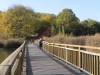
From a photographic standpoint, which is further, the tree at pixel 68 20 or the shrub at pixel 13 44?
the tree at pixel 68 20

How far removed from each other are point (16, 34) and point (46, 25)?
29.5m

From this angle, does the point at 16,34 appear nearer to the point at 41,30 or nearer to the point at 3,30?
the point at 3,30

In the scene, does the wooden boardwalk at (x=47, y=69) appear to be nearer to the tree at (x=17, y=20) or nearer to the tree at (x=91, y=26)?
the tree at (x=17, y=20)

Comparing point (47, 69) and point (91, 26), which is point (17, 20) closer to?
point (91, 26)

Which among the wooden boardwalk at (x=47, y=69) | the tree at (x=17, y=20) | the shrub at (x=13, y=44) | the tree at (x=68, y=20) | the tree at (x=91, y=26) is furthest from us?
the tree at (x=91, y=26)

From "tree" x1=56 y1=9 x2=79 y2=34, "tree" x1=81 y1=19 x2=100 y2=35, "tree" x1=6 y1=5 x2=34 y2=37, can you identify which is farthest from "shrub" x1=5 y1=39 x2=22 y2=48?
"tree" x1=81 y1=19 x2=100 y2=35

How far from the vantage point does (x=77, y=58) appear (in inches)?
566

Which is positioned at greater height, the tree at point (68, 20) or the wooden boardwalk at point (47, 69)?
the tree at point (68, 20)

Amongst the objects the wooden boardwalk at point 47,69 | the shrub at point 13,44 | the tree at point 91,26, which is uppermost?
the tree at point 91,26

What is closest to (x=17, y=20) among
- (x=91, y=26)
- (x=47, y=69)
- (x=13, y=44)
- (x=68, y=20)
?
(x=68, y=20)

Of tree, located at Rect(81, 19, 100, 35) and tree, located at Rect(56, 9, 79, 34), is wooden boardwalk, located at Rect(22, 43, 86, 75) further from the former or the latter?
tree, located at Rect(81, 19, 100, 35)

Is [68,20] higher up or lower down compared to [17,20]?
higher up

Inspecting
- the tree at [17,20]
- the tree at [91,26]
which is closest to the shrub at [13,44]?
the tree at [17,20]

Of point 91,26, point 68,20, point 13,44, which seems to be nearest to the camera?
point 13,44
